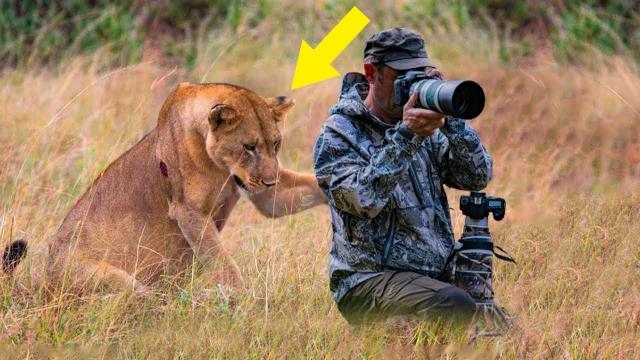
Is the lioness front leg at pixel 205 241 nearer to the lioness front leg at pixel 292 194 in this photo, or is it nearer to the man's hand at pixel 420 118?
the lioness front leg at pixel 292 194

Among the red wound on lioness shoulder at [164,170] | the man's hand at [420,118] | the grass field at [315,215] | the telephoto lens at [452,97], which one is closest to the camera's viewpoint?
the telephoto lens at [452,97]

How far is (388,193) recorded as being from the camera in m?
4.27

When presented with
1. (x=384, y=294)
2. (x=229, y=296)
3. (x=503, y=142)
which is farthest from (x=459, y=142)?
(x=503, y=142)

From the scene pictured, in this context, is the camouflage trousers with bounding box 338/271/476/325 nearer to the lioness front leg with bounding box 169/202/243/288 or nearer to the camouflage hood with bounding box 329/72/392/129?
the camouflage hood with bounding box 329/72/392/129

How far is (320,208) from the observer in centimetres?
734

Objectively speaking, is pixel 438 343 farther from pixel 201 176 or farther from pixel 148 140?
pixel 148 140

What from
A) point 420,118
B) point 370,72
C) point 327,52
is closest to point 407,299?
point 420,118

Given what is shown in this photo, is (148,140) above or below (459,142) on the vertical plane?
below

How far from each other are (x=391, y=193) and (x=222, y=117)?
1616mm

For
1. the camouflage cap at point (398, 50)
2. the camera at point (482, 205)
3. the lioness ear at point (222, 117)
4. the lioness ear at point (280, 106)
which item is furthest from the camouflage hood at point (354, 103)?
the lioness ear at point (280, 106)

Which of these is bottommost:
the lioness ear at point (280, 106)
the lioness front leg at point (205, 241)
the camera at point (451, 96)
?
the lioness front leg at point (205, 241)

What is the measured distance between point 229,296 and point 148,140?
1.16 m

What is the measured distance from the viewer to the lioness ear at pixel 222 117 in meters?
5.68

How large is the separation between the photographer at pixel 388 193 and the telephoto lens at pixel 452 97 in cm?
29
